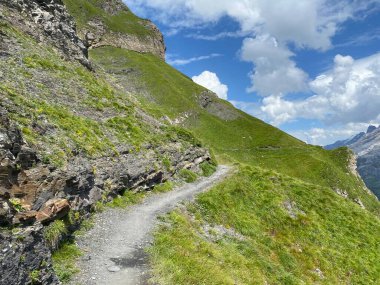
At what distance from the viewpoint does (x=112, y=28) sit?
170000 mm

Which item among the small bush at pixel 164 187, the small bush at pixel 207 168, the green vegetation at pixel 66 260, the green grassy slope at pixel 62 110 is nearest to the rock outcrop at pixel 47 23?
the green grassy slope at pixel 62 110

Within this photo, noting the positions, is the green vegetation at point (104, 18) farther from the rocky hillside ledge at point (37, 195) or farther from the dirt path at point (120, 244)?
the dirt path at point (120, 244)

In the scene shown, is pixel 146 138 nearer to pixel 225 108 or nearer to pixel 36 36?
pixel 36 36

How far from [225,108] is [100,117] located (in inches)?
4068

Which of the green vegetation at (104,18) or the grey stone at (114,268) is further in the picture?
the green vegetation at (104,18)

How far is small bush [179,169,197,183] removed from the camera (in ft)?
137

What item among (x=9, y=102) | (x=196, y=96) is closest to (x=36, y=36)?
(x=9, y=102)

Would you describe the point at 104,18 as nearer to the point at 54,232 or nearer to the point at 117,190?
the point at 117,190

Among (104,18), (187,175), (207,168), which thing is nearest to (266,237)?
(187,175)

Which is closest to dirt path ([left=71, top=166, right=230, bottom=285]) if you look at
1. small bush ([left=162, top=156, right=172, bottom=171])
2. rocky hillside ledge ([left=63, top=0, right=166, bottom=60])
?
small bush ([left=162, top=156, right=172, bottom=171])

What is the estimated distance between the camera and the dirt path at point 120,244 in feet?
53.7

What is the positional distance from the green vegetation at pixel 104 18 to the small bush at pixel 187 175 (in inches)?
5248

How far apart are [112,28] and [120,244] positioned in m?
165

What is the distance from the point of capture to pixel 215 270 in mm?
19094
